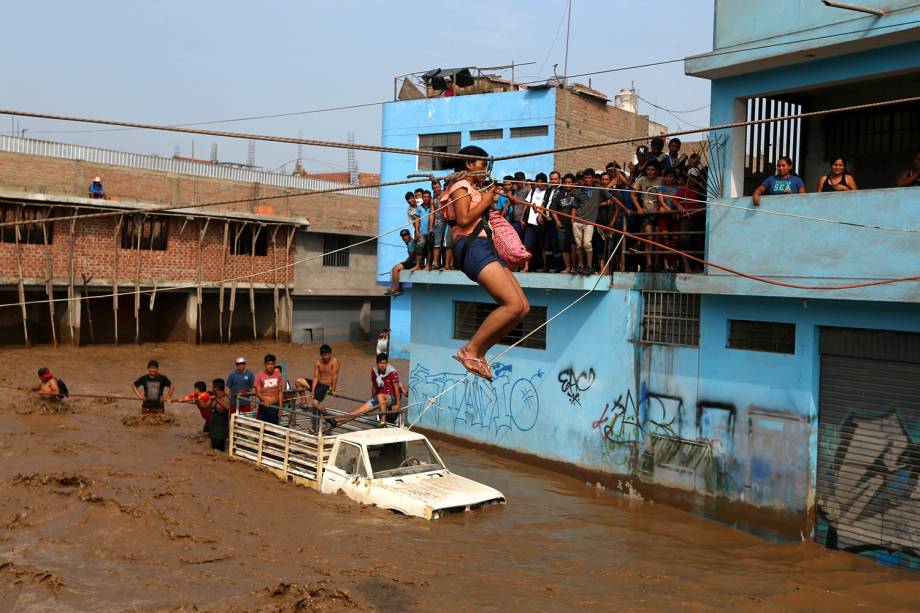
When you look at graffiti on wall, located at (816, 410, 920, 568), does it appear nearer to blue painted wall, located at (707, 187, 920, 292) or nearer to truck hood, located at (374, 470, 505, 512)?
blue painted wall, located at (707, 187, 920, 292)

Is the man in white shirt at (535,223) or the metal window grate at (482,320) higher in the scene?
the man in white shirt at (535,223)

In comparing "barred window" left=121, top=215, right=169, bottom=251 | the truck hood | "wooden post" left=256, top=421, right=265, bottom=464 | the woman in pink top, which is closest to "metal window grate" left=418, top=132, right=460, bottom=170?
"barred window" left=121, top=215, right=169, bottom=251

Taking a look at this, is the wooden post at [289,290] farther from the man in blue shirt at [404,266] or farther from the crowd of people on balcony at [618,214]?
the crowd of people on balcony at [618,214]

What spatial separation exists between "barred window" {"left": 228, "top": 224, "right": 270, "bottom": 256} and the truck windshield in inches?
848

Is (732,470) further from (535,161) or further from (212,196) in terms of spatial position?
(212,196)

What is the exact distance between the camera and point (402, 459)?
1265 centimetres

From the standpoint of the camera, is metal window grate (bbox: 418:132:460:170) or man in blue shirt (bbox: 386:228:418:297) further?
metal window grate (bbox: 418:132:460:170)

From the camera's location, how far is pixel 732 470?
41.2 ft

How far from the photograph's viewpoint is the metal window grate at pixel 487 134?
93.3ft

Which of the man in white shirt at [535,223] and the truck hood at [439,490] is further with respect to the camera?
the man in white shirt at [535,223]

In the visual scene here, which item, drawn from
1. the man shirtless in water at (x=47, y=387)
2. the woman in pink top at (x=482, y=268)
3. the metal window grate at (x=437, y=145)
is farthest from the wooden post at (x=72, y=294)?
the woman in pink top at (x=482, y=268)

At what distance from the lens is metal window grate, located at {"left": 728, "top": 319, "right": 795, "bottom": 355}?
12.1 m

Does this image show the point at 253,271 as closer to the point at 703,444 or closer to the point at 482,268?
the point at 703,444

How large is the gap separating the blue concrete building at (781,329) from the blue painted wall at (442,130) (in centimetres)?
1312
